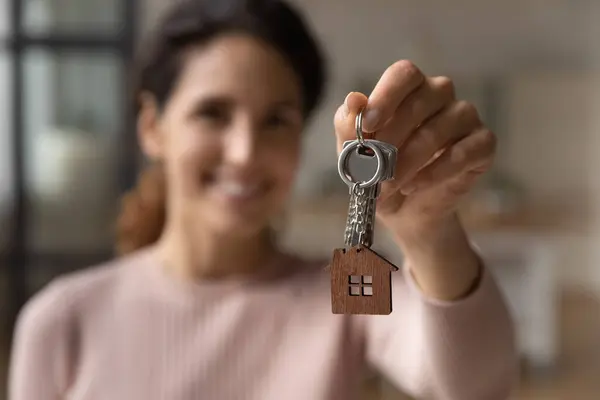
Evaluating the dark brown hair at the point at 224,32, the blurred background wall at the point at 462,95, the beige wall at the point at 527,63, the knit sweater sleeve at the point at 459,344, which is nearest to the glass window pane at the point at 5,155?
the blurred background wall at the point at 462,95

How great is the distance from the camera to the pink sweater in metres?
0.56

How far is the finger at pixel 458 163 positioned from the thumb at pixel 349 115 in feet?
0.19

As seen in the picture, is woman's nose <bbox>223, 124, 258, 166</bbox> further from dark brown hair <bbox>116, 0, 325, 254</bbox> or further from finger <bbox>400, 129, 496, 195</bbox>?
finger <bbox>400, 129, 496, 195</bbox>

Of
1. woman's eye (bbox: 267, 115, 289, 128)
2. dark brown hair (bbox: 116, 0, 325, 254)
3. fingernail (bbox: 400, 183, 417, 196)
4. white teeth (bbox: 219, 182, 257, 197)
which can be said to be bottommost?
fingernail (bbox: 400, 183, 417, 196)

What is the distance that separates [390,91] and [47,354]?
1.33 ft

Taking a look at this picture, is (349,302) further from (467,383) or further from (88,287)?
(88,287)

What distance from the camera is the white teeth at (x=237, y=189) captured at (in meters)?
0.54

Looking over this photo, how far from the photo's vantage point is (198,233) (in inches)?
23.8

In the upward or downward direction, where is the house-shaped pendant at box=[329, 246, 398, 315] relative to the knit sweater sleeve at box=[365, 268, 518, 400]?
upward

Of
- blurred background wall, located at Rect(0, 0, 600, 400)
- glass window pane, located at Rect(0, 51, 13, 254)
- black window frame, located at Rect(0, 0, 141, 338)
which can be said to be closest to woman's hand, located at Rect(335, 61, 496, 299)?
blurred background wall, located at Rect(0, 0, 600, 400)

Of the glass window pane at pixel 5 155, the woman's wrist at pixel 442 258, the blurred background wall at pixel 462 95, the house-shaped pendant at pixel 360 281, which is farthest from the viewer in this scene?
the glass window pane at pixel 5 155

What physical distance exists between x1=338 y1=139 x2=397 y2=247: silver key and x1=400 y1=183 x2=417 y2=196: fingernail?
0.07 m

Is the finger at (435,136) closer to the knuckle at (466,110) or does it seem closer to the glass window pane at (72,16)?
the knuckle at (466,110)

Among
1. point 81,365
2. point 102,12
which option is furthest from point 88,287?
point 102,12
